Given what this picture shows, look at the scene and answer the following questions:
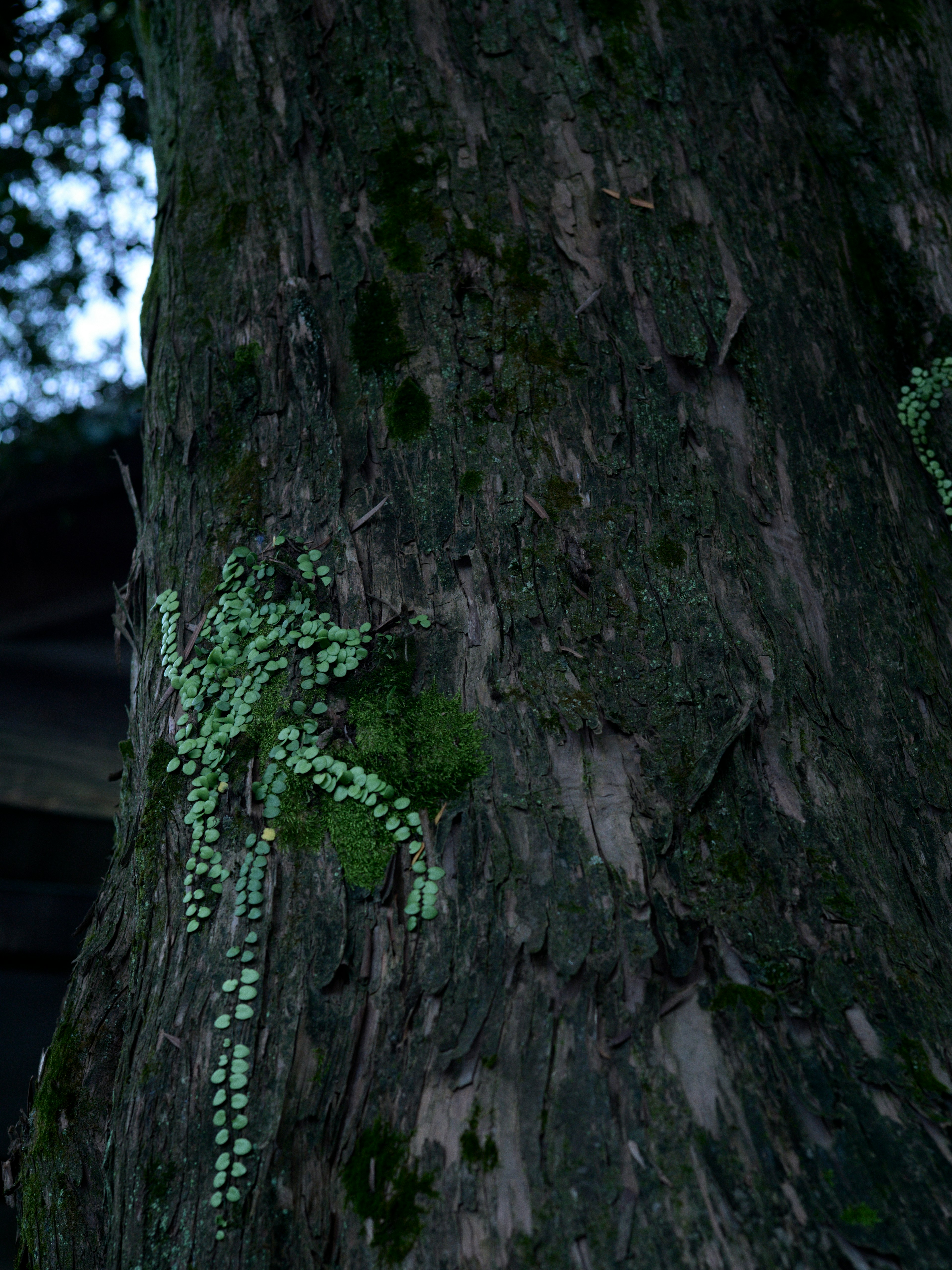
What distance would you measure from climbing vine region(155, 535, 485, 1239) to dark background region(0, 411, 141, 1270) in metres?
2.57

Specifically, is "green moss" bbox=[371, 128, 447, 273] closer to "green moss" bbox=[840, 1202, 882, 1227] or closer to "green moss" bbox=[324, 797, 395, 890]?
"green moss" bbox=[324, 797, 395, 890]

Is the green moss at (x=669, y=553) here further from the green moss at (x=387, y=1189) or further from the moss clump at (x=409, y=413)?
the green moss at (x=387, y=1189)

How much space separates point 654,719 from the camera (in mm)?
1411

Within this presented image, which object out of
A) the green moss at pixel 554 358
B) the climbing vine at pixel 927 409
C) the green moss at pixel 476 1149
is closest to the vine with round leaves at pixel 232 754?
the green moss at pixel 476 1149

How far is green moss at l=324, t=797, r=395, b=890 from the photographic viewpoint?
4.42 ft

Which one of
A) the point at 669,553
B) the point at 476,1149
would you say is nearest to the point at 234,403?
the point at 669,553

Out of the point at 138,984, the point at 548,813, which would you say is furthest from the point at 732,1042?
the point at 138,984

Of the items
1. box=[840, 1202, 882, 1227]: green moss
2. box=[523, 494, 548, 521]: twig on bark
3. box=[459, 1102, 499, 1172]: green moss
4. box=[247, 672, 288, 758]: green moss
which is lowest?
box=[840, 1202, 882, 1227]: green moss

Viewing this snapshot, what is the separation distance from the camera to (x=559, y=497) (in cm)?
157

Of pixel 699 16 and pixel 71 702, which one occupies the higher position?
pixel 699 16

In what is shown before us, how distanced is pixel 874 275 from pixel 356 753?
1.69 m

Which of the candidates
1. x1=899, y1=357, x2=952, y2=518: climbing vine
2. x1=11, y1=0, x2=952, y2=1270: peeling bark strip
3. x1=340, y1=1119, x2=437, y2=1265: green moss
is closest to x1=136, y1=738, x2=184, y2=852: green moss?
x1=11, y1=0, x2=952, y2=1270: peeling bark strip

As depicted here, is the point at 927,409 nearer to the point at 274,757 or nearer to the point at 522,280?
the point at 522,280

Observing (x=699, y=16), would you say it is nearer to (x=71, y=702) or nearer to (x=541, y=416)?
(x=541, y=416)
